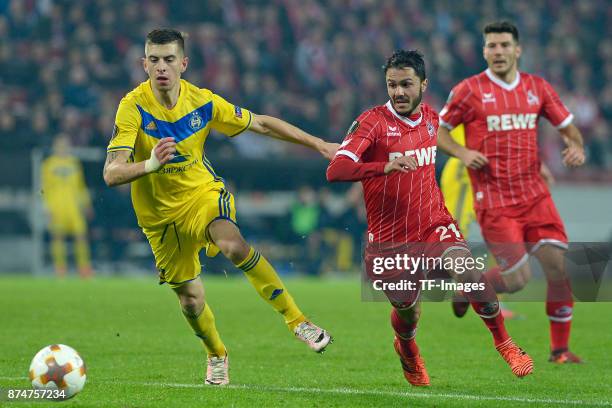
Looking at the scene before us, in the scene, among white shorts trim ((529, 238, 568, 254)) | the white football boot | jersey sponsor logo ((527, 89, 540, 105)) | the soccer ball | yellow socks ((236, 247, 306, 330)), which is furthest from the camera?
jersey sponsor logo ((527, 89, 540, 105))

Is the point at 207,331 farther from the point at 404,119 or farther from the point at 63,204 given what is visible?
the point at 63,204

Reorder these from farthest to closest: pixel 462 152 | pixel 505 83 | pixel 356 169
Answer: pixel 505 83 → pixel 462 152 → pixel 356 169

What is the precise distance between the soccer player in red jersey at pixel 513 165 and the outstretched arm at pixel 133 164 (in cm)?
303

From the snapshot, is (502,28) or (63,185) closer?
(502,28)

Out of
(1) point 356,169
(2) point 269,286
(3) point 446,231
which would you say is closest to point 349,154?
(1) point 356,169

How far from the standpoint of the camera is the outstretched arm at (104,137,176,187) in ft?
21.9

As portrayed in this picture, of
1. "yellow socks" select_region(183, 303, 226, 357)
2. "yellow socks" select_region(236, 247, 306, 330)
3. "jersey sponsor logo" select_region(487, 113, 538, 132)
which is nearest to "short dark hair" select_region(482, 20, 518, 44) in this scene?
"jersey sponsor logo" select_region(487, 113, 538, 132)

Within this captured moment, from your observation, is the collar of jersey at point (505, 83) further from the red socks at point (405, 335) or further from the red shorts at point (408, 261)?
the red socks at point (405, 335)

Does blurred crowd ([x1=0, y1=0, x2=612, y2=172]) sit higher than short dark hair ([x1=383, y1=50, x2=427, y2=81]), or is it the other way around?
blurred crowd ([x1=0, y1=0, x2=612, y2=172])

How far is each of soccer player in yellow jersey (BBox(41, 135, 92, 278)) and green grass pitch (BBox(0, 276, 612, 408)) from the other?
3.73 meters

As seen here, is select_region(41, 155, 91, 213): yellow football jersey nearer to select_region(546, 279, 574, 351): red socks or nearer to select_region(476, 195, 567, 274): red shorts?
select_region(476, 195, 567, 274): red shorts

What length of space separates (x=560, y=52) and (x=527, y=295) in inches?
442

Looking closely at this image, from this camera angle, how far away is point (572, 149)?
923cm

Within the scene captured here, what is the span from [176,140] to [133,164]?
680 mm
